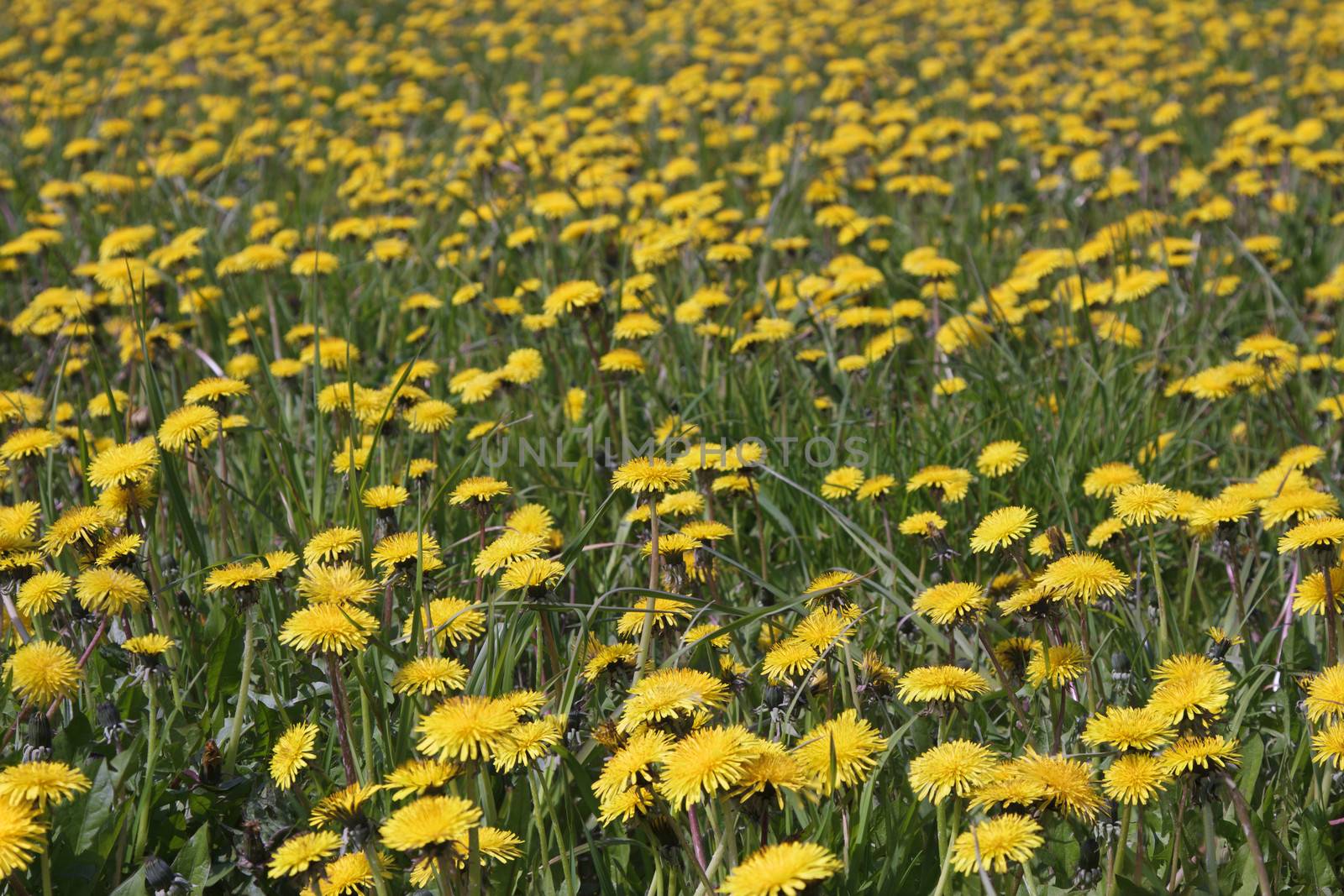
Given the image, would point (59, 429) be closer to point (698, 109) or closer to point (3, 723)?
point (3, 723)

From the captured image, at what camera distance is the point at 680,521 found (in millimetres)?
2615

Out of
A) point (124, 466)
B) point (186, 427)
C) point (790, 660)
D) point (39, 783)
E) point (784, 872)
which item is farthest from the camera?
point (186, 427)

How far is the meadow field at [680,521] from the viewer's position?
5.25 ft

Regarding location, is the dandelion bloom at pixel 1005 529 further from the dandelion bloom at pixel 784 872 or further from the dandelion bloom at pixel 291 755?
the dandelion bloom at pixel 291 755

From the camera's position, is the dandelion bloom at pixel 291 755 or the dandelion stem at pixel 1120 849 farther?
the dandelion bloom at pixel 291 755

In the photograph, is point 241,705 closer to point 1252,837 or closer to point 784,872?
point 784,872

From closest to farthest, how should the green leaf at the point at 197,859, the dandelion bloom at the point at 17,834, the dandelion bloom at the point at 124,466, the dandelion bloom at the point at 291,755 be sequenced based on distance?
the dandelion bloom at the point at 17,834
the dandelion bloom at the point at 291,755
the green leaf at the point at 197,859
the dandelion bloom at the point at 124,466

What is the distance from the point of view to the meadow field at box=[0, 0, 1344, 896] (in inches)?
63.1

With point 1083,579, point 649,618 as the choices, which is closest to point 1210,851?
point 1083,579

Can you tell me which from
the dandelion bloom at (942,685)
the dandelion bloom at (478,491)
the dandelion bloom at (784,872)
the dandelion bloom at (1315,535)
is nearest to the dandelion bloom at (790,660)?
the dandelion bloom at (942,685)

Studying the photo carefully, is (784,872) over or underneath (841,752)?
over

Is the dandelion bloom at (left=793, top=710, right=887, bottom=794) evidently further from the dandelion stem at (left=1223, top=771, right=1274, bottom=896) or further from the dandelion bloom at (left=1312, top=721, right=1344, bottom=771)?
the dandelion bloom at (left=1312, top=721, right=1344, bottom=771)

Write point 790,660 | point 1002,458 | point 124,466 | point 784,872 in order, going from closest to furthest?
point 784,872 < point 790,660 < point 124,466 < point 1002,458

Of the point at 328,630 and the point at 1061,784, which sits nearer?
the point at 1061,784
